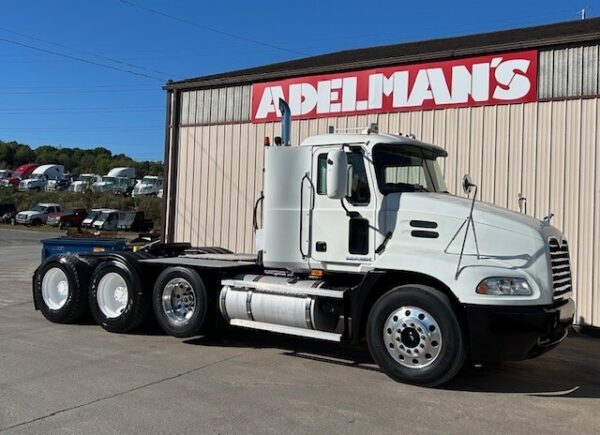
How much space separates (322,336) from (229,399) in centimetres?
175

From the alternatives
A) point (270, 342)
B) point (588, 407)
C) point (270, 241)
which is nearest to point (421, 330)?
point (588, 407)

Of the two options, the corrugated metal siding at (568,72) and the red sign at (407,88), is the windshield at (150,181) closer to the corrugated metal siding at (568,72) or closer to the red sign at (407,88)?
the red sign at (407,88)

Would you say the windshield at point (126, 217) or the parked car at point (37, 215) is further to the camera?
the parked car at point (37, 215)

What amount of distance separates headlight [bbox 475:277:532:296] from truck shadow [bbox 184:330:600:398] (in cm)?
112

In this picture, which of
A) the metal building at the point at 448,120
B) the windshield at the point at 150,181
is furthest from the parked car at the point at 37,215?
the metal building at the point at 448,120

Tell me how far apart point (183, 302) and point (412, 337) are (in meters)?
3.71

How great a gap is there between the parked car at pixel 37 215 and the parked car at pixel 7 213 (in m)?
2.18

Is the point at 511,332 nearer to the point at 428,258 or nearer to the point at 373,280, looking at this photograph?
the point at 428,258

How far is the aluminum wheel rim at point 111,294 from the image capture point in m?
9.68

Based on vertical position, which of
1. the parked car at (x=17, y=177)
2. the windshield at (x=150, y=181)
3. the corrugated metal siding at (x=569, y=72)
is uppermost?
the parked car at (x=17, y=177)

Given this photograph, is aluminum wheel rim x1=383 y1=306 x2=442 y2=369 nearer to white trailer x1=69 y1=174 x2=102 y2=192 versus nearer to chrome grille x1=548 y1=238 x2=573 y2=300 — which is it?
chrome grille x1=548 y1=238 x2=573 y2=300

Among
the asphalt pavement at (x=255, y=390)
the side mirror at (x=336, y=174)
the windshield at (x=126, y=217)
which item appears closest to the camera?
the asphalt pavement at (x=255, y=390)

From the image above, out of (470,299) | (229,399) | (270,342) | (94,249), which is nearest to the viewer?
(229,399)

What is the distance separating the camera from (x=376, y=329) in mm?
7031
